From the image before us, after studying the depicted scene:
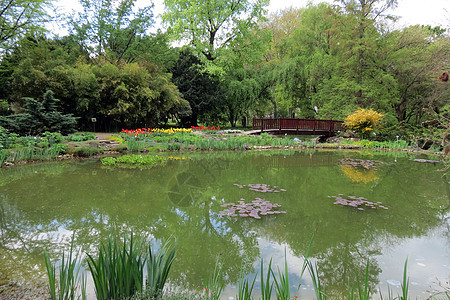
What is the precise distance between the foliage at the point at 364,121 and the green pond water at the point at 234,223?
26.6 ft

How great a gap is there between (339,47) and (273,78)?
4764mm

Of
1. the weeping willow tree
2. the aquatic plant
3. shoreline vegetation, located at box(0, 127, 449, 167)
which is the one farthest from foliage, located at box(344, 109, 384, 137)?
the weeping willow tree

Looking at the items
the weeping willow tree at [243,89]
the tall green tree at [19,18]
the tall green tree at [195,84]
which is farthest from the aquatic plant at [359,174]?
the tall green tree at [19,18]

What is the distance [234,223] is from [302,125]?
14.0m

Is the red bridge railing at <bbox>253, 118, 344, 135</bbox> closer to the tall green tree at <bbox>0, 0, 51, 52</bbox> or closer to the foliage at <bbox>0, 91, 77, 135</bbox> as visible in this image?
the foliage at <bbox>0, 91, 77, 135</bbox>

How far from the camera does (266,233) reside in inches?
124

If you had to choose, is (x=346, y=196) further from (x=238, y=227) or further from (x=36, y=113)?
(x=36, y=113)

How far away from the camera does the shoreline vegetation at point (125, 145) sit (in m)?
7.18

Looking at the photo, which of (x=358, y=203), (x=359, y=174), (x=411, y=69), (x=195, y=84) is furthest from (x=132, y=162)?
(x=411, y=69)

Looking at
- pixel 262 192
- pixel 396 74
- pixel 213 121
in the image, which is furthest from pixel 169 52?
pixel 262 192

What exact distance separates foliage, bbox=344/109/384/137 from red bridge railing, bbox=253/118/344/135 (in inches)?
55.6

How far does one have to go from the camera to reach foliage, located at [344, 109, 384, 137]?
13.6m

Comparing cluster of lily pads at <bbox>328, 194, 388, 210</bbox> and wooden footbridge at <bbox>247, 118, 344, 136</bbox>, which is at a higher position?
wooden footbridge at <bbox>247, 118, 344, 136</bbox>

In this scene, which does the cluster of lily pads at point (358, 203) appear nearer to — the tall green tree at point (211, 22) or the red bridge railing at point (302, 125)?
the red bridge railing at point (302, 125)
